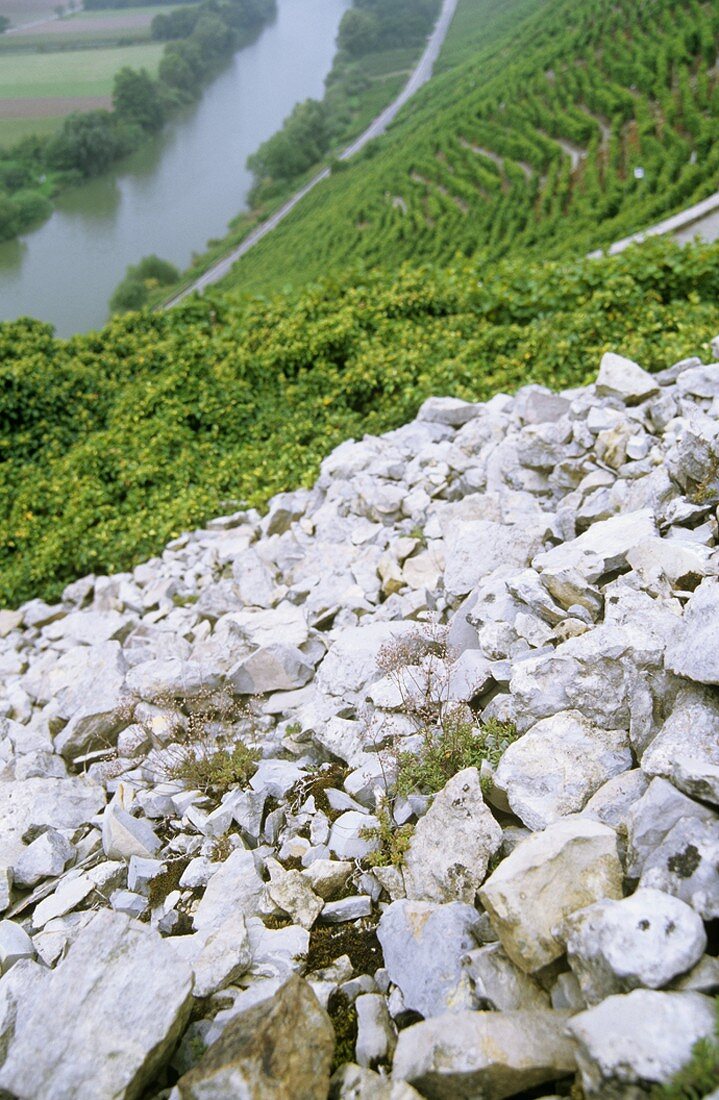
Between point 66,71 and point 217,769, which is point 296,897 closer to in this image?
point 217,769

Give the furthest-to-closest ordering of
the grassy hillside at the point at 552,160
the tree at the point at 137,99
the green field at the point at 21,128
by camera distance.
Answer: the tree at the point at 137,99 < the green field at the point at 21,128 < the grassy hillside at the point at 552,160

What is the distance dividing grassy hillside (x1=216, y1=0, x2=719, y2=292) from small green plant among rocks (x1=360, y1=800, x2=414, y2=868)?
25537 mm

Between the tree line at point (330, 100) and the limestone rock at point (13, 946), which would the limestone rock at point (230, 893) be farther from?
the tree line at point (330, 100)

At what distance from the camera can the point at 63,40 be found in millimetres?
86438

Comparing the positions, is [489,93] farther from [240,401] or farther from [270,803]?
[270,803]

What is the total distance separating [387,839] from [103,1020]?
1271 mm

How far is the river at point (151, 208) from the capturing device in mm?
53469

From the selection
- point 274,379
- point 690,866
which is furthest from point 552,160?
point 690,866

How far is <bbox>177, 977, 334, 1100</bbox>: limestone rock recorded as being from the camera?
209cm

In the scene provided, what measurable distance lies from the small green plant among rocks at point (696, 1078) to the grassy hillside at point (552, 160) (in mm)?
26619

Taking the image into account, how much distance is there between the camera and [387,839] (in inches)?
123

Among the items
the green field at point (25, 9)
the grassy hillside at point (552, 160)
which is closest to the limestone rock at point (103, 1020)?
the grassy hillside at point (552, 160)

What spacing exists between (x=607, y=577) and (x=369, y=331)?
7.13 m

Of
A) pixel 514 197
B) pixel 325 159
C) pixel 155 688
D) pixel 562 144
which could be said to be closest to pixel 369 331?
pixel 155 688
